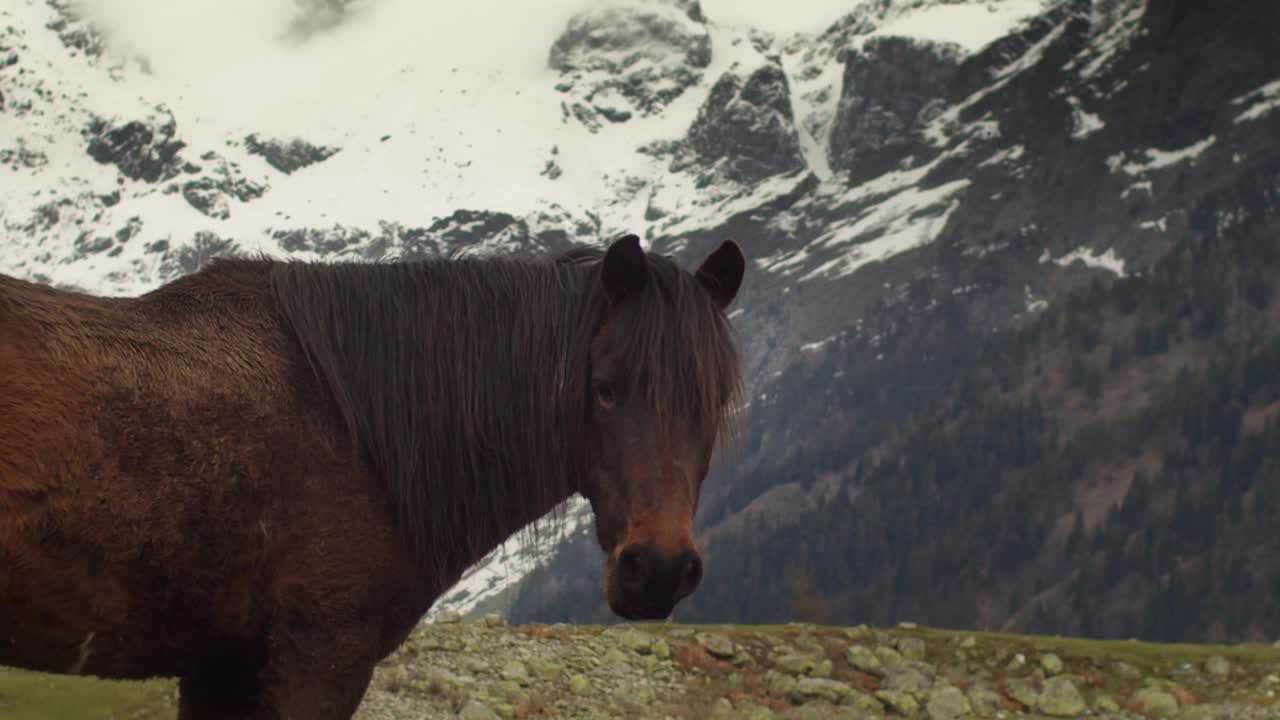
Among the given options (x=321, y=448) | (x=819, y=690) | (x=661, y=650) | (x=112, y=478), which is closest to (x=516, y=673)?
(x=661, y=650)

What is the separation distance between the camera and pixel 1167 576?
164375mm

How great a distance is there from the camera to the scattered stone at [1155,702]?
2506 centimetres

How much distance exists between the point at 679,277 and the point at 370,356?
1415 millimetres

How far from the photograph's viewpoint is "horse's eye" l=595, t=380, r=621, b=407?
16.7 ft

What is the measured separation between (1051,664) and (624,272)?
972 inches

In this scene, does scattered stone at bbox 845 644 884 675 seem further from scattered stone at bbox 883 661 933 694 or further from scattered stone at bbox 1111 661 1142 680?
scattered stone at bbox 1111 661 1142 680

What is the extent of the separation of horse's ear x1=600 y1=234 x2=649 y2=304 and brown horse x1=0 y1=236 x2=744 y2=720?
0.05 feet

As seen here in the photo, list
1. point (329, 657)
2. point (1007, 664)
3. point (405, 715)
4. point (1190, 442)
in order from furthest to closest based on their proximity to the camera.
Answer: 1. point (1190, 442)
2. point (1007, 664)
3. point (405, 715)
4. point (329, 657)

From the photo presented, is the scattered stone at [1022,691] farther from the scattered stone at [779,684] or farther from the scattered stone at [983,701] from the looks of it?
the scattered stone at [779,684]

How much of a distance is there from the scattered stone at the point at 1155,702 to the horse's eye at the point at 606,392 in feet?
77.8

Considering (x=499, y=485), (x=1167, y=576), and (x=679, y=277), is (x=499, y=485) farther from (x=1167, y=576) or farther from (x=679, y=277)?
(x=1167, y=576)

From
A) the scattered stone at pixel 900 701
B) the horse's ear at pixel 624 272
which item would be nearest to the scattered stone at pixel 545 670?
the scattered stone at pixel 900 701

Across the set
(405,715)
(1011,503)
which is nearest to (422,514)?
(405,715)

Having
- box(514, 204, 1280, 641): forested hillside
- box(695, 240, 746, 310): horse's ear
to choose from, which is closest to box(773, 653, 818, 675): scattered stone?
box(695, 240, 746, 310): horse's ear
